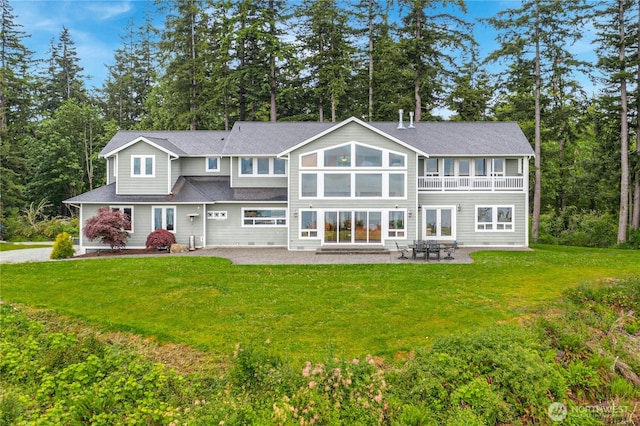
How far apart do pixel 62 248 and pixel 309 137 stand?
46.9 ft

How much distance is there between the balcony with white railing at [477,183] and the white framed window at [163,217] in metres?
13.5

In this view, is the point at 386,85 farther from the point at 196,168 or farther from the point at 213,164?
the point at 196,168

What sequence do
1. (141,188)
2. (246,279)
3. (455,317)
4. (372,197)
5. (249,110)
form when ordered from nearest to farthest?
1. (455,317)
2. (246,279)
3. (372,197)
4. (141,188)
5. (249,110)

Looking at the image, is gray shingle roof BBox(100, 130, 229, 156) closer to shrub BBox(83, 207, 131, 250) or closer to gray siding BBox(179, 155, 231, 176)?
gray siding BBox(179, 155, 231, 176)

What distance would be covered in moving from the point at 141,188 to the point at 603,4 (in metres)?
27.6

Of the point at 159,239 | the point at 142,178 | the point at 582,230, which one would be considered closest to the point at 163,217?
the point at 159,239

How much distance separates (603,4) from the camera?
21.5 meters

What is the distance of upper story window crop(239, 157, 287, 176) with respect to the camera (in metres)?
22.6

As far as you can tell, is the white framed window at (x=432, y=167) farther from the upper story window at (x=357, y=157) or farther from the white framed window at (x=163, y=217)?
the white framed window at (x=163, y=217)

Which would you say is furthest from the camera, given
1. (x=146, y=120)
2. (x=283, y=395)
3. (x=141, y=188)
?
(x=146, y=120)

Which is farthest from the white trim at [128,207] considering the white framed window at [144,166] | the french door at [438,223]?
the french door at [438,223]

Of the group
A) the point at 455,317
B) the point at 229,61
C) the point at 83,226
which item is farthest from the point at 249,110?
the point at 455,317

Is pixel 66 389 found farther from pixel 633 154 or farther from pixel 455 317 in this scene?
pixel 633 154

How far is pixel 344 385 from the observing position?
602 centimetres
